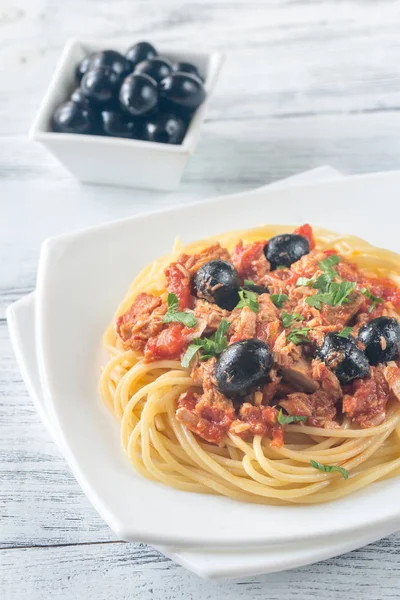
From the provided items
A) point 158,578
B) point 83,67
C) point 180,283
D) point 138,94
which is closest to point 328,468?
point 158,578

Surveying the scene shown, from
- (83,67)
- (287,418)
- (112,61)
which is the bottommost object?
(287,418)

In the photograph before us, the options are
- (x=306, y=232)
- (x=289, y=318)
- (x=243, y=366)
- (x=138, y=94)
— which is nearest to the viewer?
(x=243, y=366)

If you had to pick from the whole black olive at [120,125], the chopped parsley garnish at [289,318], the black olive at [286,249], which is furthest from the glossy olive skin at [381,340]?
the whole black olive at [120,125]

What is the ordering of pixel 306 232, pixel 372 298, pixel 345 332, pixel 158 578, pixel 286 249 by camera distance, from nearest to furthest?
pixel 158 578 → pixel 345 332 → pixel 372 298 → pixel 286 249 → pixel 306 232

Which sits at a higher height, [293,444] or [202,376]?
[202,376]

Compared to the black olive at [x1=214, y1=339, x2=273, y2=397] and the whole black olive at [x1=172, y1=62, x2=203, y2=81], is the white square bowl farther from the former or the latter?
the black olive at [x1=214, y1=339, x2=273, y2=397]

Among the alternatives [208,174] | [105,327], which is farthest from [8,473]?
[208,174]

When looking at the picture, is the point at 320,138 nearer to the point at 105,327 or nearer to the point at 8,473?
the point at 105,327

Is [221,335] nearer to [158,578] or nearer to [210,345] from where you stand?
[210,345]

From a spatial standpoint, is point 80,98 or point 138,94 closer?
point 138,94
